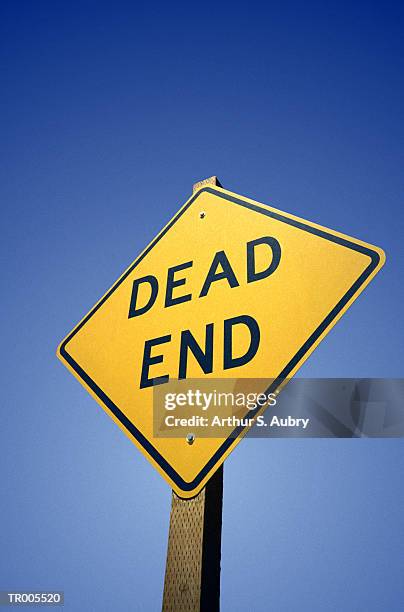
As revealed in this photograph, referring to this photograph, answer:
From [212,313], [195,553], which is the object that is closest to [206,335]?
[212,313]

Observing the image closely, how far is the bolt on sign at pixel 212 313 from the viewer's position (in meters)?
1.11

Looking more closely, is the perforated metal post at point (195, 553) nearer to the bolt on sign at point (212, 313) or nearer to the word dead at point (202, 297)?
the bolt on sign at point (212, 313)

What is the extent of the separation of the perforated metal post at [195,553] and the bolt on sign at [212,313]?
9 centimetres

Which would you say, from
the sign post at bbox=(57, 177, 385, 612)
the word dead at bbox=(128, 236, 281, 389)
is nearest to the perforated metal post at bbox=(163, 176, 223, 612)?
the sign post at bbox=(57, 177, 385, 612)

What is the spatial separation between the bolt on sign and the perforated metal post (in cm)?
9

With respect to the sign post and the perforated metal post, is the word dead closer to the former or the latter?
the sign post

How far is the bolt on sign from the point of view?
111 cm

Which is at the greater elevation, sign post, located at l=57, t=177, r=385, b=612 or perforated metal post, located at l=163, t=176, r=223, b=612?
sign post, located at l=57, t=177, r=385, b=612

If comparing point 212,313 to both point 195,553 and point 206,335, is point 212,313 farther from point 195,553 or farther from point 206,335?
point 195,553

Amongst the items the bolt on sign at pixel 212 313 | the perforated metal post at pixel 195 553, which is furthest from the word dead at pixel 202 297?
the perforated metal post at pixel 195 553

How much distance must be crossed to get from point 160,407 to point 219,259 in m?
0.52

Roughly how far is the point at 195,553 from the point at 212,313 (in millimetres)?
615

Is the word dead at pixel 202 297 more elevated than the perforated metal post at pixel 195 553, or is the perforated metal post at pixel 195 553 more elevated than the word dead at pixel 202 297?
the word dead at pixel 202 297

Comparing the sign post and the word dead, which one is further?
the word dead
